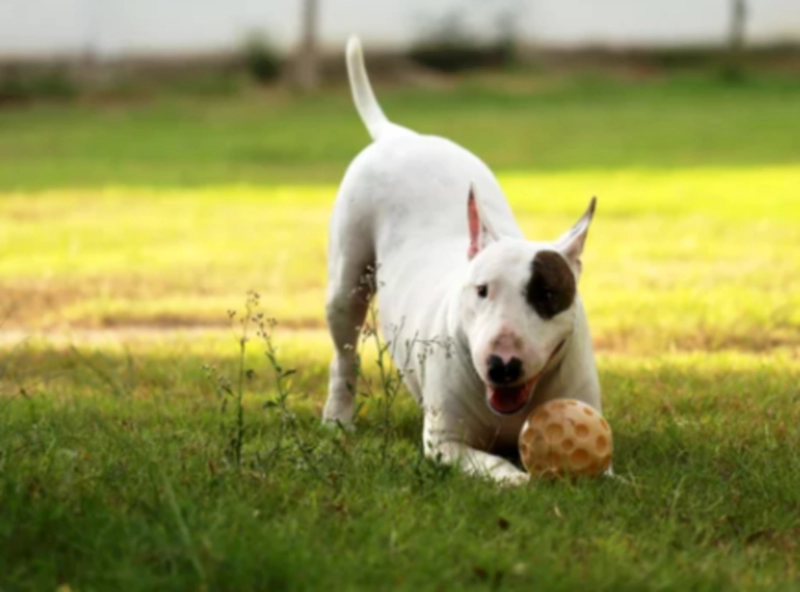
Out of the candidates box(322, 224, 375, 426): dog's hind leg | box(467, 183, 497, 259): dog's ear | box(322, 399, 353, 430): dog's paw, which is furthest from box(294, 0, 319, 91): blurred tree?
box(467, 183, 497, 259): dog's ear

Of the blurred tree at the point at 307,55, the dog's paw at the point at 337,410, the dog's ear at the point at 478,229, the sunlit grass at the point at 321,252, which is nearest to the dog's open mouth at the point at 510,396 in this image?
the dog's ear at the point at 478,229

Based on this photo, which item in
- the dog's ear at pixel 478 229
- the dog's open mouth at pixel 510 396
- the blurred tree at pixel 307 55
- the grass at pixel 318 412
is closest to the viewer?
the grass at pixel 318 412

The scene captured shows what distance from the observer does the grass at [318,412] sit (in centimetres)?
423

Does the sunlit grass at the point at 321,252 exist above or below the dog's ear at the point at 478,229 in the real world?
below

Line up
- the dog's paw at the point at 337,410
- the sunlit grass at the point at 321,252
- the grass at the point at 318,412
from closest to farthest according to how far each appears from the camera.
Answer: the grass at the point at 318,412 < the dog's paw at the point at 337,410 < the sunlit grass at the point at 321,252

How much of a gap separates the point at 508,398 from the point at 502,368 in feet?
0.94

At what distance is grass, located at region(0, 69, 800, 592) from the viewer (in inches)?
167

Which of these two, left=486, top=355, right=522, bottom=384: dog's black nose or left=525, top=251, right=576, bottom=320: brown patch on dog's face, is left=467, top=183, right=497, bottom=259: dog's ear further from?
left=486, top=355, right=522, bottom=384: dog's black nose

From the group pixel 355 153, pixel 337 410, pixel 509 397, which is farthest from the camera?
pixel 355 153

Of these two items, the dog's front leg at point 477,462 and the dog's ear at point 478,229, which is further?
the dog's ear at point 478,229

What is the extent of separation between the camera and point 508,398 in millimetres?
5473

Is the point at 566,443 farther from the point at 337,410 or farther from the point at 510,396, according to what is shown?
the point at 337,410

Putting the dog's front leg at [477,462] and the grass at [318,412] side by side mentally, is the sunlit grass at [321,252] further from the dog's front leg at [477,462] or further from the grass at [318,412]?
the dog's front leg at [477,462]

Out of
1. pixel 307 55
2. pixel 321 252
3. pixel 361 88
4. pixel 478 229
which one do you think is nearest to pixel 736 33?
pixel 307 55
